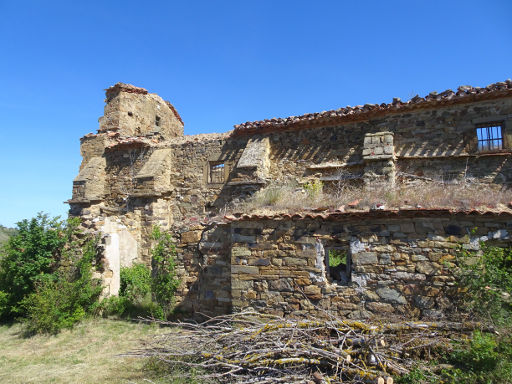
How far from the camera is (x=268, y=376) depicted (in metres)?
4.39

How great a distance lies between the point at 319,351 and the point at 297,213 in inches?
95.1

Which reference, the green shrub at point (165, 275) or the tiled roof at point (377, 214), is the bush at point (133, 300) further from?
the tiled roof at point (377, 214)

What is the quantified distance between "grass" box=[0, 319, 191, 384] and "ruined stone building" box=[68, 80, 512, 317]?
4.64ft

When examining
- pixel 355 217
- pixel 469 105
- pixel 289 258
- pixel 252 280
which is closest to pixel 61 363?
pixel 252 280

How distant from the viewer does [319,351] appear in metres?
4.41

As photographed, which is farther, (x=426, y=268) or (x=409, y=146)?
(x=409, y=146)

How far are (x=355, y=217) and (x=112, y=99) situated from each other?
564 inches

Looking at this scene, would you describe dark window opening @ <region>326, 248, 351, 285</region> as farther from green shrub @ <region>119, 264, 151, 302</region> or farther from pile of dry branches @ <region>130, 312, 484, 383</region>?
green shrub @ <region>119, 264, 151, 302</region>

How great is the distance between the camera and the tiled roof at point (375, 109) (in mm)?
9242

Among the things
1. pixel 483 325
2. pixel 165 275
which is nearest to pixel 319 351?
pixel 483 325

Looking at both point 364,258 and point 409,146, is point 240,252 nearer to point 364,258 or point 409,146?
point 364,258

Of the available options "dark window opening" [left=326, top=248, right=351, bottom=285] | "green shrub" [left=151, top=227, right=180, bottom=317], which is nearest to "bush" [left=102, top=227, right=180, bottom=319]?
"green shrub" [left=151, top=227, right=180, bottom=317]

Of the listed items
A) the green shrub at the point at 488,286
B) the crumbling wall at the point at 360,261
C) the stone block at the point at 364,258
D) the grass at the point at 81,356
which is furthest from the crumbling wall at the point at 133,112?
the green shrub at the point at 488,286

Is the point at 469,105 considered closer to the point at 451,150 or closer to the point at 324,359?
the point at 451,150
